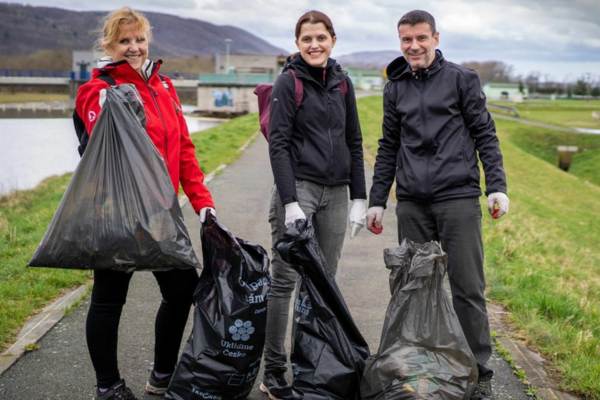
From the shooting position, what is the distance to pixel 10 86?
83.4m

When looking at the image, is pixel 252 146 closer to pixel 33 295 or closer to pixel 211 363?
pixel 33 295

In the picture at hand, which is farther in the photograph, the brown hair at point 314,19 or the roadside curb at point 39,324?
the roadside curb at point 39,324

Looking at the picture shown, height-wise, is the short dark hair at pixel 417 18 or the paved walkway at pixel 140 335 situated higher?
the short dark hair at pixel 417 18

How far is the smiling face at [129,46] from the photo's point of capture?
10.3 ft

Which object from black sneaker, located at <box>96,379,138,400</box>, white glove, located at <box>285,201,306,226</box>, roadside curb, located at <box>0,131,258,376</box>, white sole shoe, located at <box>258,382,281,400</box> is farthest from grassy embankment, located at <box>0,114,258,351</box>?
white glove, located at <box>285,201,306,226</box>

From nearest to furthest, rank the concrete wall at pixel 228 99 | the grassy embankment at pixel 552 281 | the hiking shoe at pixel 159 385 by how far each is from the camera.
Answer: the hiking shoe at pixel 159 385, the grassy embankment at pixel 552 281, the concrete wall at pixel 228 99

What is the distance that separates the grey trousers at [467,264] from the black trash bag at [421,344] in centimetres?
30

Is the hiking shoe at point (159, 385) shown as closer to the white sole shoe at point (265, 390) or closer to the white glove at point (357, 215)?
the white sole shoe at point (265, 390)

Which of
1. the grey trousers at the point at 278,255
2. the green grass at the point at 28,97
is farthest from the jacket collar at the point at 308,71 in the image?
the green grass at the point at 28,97

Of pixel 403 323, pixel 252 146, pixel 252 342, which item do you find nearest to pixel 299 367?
pixel 252 342

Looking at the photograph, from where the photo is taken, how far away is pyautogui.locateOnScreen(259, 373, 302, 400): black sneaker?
3.44 meters

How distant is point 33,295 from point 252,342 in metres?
2.60

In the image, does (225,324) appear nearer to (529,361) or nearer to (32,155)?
(529,361)

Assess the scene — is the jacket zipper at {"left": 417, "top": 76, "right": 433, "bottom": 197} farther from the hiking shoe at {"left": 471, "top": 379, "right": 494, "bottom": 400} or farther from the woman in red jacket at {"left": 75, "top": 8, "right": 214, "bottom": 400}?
the woman in red jacket at {"left": 75, "top": 8, "right": 214, "bottom": 400}
